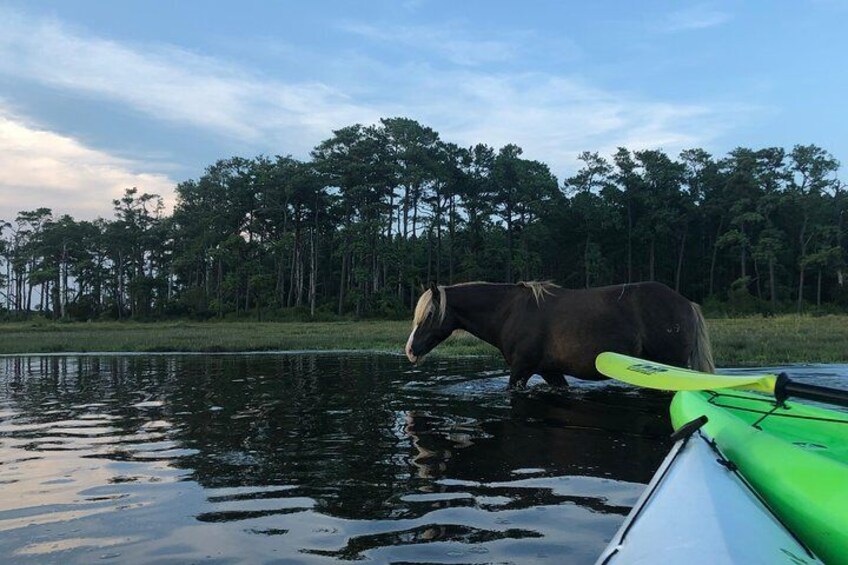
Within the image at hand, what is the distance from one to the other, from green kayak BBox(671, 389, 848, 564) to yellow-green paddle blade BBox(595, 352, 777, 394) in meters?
0.26

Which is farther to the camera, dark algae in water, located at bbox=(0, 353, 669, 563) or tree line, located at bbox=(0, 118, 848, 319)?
tree line, located at bbox=(0, 118, 848, 319)

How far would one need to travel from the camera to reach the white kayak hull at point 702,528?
2.33 meters

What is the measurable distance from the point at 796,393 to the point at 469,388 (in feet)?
25.1

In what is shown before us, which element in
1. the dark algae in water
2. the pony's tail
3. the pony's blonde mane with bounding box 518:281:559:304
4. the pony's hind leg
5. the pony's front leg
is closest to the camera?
the dark algae in water

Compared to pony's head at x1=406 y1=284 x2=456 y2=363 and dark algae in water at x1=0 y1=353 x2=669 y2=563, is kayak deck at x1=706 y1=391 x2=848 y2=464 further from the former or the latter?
pony's head at x1=406 y1=284 x2=456 y2=363

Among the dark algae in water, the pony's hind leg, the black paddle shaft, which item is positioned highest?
the black paddle shaft

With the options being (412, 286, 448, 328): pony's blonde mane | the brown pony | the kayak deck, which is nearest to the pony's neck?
the brown pony

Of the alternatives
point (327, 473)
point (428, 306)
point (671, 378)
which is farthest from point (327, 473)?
point (428, 306)

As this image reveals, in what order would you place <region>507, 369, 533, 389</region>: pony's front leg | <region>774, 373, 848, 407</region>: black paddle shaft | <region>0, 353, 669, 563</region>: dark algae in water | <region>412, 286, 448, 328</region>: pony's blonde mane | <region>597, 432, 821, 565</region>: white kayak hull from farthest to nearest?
1. <region>412, 286, 448, 328</region>: pony's blonde mane
2. <region>507, 369, 533, 389</region>: pony's front leg
3. <region>0, 353, 669, 563</region>: dark algae in water
4. <region>774, 373, 848, 407</region>: black paddle shaft
5. <region>597, 432, 821, 565</region>: white kayak hull

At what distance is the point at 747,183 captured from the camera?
2965 inches

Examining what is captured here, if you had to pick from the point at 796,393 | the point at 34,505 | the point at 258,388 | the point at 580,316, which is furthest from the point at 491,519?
the point at 258,388

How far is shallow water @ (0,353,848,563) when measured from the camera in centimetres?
400

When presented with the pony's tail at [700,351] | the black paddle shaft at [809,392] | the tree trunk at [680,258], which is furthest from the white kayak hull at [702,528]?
the tree trunk at [680,258]

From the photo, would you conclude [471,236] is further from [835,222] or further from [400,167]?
[835,222]
